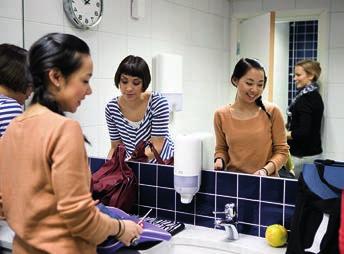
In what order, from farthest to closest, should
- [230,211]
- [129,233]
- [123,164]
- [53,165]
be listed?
[123,164], [230,211], [129,233], [53,165]

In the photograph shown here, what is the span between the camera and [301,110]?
4.82ft

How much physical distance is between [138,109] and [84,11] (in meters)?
0.52

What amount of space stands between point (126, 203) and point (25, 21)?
3.06ft

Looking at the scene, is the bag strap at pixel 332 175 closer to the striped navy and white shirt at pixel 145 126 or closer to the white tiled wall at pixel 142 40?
the white tiled wall at pixel 142 40

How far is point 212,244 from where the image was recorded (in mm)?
1439

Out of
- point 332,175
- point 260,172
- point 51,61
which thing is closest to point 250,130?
point 260,172

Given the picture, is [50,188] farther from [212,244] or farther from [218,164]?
[218,164]

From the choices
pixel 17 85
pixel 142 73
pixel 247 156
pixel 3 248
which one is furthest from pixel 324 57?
pixel 3 248

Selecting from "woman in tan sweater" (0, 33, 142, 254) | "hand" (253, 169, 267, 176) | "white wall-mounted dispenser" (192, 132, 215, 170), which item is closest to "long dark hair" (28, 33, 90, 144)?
"woman in tan sweater" (0, 33, 142, 254)

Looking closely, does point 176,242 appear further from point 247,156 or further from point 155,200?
point 247,156

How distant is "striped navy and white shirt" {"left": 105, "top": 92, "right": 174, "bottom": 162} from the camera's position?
179 cm

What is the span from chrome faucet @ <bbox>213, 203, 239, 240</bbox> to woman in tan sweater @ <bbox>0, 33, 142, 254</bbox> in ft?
1.77

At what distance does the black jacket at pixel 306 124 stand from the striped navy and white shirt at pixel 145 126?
1.67 ft

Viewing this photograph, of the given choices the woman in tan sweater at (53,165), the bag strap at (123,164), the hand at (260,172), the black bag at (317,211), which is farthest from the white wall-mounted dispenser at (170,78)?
the woman in tan sweater at (53,165)
